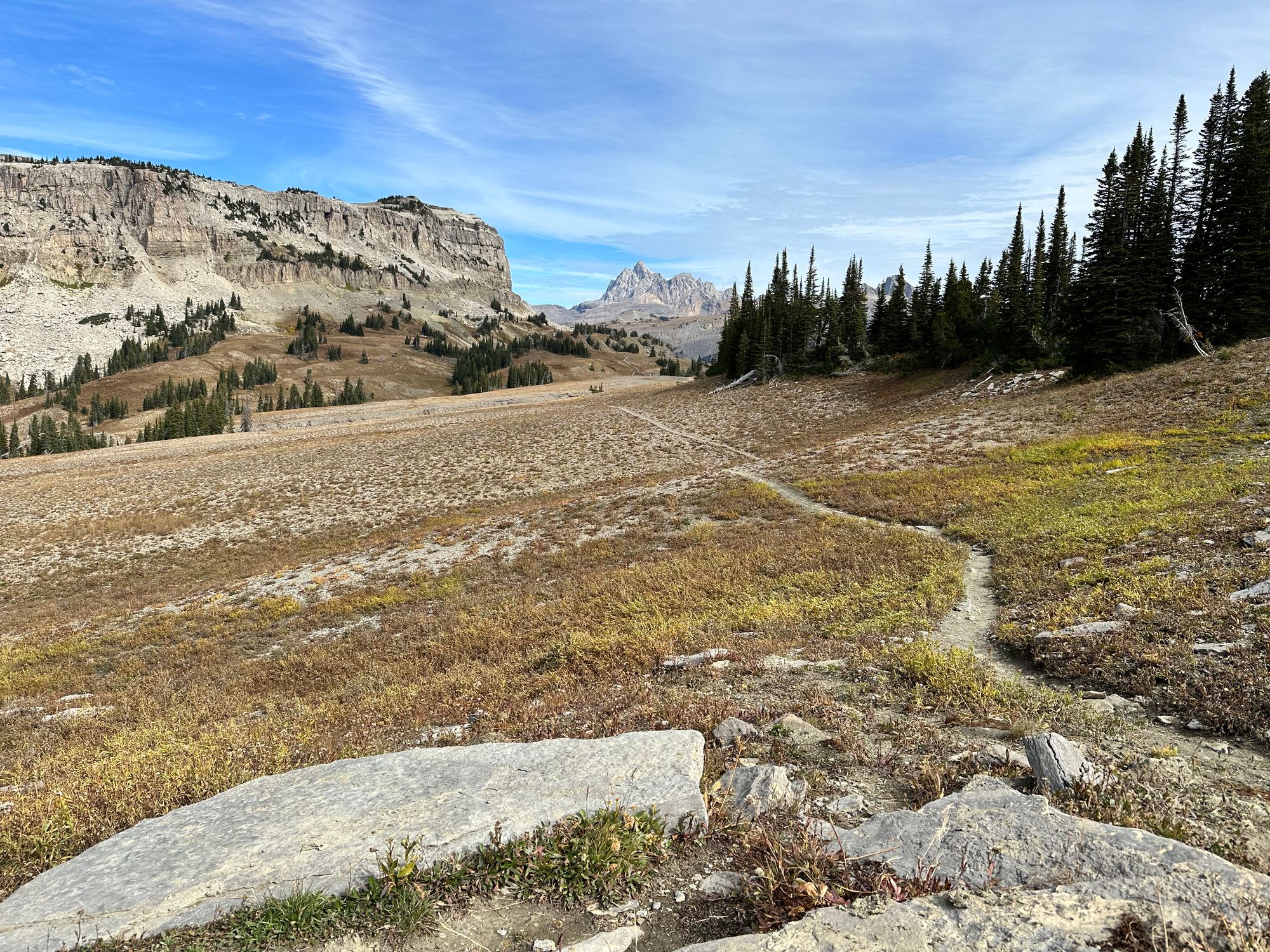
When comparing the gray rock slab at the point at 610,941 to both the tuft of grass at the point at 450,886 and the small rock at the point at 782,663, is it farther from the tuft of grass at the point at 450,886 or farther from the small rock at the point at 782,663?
the small rock at the point at 782,663

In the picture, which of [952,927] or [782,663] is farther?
[782,663]

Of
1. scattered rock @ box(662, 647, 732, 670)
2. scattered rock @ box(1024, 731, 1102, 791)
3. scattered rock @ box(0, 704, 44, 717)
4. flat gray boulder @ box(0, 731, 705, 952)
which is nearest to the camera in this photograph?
flat gray boulder @ box(0, 731, 705, 952)

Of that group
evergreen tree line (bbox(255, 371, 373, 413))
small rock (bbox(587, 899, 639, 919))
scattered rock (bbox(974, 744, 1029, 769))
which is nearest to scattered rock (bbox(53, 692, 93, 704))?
small rock (bbox(587, 899, 639, 919))

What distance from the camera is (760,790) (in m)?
5.24

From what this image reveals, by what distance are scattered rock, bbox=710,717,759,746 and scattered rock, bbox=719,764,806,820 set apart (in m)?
0.99

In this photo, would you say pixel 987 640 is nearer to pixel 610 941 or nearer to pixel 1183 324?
pixel 610 941

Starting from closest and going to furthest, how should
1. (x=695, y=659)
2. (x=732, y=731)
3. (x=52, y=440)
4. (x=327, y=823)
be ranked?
(x=327, y=823)
(x=732, y=731)
(x=695, y=659)
(x=52, y=440)

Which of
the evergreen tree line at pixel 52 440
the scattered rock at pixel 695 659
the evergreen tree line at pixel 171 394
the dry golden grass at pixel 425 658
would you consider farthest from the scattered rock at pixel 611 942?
the evergreen tree line at pixel 171 394

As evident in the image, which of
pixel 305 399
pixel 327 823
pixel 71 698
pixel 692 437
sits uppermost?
pixel 305 399

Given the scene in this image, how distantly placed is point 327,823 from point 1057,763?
20.5 feet

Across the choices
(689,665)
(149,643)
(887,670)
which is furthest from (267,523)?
(887,670)

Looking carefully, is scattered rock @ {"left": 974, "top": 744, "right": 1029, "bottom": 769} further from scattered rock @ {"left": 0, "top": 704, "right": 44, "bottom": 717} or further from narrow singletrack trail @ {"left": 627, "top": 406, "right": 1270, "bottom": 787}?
scattered rock @ {"left": 0, "top": 704, "right": 44, "bottom": 717}

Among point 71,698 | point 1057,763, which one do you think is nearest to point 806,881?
point 1057,763

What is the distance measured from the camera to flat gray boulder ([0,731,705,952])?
4.04 meters
